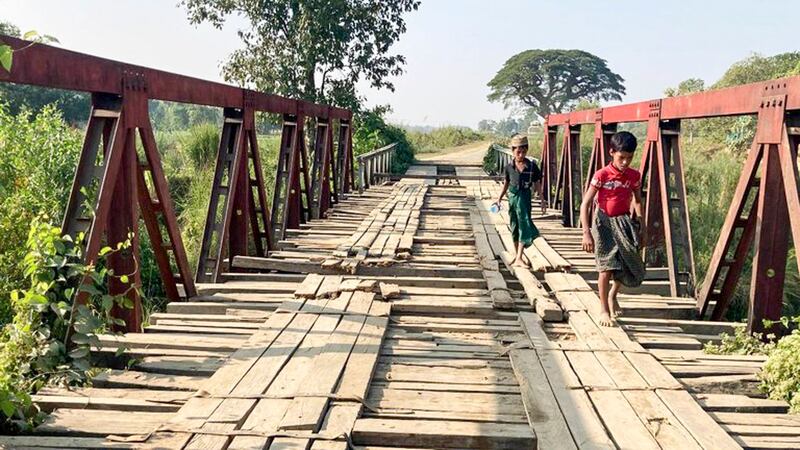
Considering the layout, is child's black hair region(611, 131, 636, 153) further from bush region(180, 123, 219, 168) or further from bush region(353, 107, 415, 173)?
bush region(353, 107, 415, 173)

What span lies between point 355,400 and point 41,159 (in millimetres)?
9696

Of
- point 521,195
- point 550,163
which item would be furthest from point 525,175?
point 550,163

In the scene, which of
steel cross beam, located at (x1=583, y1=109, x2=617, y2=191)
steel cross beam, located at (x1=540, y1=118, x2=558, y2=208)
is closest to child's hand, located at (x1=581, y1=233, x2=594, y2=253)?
steel cross beam, located at (x1=583, y1=109, x2=617, y2=191)

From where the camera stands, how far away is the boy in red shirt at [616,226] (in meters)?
5.38

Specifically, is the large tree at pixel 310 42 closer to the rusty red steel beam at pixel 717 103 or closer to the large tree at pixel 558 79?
the rusty red steel beam at pixel 717 103

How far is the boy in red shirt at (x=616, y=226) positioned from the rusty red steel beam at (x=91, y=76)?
3.11 metres

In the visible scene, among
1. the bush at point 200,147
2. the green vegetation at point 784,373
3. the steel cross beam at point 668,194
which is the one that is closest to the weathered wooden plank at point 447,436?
the green vegetation at point 784,373

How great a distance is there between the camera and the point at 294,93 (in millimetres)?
24250

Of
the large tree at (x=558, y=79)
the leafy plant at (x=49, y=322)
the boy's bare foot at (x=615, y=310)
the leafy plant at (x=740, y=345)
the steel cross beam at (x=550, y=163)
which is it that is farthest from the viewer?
the large tree at (x=558, y=79)

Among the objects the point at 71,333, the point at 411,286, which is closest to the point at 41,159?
the point at 411,286

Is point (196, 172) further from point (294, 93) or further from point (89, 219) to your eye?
point (89, 219)

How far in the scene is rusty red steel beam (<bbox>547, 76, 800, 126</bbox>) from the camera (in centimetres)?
464

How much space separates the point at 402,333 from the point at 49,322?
6.95 ft

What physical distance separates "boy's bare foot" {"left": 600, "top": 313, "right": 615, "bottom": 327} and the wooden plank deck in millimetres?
90
